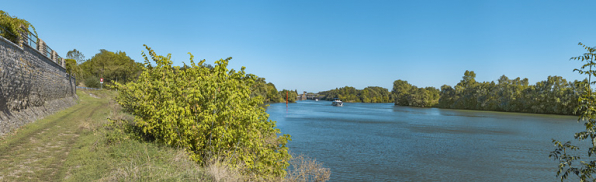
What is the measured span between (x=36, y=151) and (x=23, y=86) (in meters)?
9.01

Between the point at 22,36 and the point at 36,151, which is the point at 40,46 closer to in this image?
the point at 22,36

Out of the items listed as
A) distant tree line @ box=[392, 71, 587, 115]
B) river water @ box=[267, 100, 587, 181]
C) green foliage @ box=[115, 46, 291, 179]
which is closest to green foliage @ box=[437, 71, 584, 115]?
distant tree line @ box=[392, 71, 587, 115]

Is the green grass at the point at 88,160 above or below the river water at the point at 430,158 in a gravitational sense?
above

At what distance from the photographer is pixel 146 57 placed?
1252cm

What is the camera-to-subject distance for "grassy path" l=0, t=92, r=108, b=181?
7850 mm

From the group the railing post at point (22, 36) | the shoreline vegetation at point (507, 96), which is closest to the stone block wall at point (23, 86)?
the railing post at point (22, 36)

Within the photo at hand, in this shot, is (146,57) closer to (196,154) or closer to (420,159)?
(196,154)

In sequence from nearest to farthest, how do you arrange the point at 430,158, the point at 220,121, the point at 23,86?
the point at 220,121 → the point at 23,86 → the point at 430,158

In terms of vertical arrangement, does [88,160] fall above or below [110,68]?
below

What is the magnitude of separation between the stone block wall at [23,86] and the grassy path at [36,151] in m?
0.87

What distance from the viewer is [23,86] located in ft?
54.9

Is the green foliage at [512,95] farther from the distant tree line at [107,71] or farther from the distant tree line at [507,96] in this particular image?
the distant tree line at [107,71]

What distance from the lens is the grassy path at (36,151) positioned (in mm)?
7850

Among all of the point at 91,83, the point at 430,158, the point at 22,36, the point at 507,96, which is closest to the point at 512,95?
the point at 507,96
